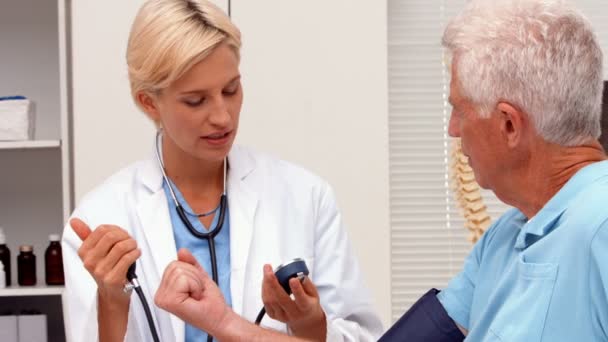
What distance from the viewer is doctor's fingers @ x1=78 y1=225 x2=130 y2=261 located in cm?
145

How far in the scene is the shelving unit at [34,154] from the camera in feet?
9.74

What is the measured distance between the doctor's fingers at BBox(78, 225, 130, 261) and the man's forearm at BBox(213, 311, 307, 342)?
0.72 ft

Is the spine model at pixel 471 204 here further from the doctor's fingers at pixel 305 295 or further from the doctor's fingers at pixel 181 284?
the doctor's fingers at pixel 181 284

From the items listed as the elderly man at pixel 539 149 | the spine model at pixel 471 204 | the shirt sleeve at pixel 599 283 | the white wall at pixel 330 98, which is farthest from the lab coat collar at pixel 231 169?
the spine model at pixel 471 204

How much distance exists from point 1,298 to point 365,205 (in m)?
1.25

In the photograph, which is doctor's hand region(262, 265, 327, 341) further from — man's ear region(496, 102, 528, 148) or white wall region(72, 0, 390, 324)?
white wall region(72, 0, 390, 324)

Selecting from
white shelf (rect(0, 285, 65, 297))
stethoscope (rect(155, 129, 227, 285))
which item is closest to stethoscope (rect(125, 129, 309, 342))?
stethoscope (rect(155, 129, 227, 285))

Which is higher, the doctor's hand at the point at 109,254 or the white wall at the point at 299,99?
the white wall at the point at 299,99

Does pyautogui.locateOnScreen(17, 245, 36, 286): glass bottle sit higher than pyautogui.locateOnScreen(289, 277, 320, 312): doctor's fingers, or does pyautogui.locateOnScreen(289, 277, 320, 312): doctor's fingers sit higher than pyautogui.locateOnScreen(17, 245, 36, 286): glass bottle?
pyautogui.locateOnScreen(289, 277, 320, 312): doctor's fingers

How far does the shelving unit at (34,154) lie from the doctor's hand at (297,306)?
161cm

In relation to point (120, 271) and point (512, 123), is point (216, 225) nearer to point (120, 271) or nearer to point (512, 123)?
point (120, 271)

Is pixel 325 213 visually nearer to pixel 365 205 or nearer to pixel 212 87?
pixel 212 87

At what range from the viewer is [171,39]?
1.59 meters

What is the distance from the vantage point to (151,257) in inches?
66.6
